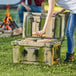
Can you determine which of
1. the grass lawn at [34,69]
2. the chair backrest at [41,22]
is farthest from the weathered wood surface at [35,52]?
the chair backrest at [41,22]

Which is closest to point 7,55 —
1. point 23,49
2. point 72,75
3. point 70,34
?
point 23,49

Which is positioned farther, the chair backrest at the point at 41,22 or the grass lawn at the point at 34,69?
the chair backrest at the point at 41,22

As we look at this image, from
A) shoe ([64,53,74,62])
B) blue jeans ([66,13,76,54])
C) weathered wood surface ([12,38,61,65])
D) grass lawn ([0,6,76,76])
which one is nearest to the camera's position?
grass lawn ([0,6,76,76])

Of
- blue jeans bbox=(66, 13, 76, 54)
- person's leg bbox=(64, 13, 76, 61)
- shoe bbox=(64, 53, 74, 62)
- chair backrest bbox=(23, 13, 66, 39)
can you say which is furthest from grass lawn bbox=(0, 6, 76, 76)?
chair backrest bbox=(23, 13, 66, 39)

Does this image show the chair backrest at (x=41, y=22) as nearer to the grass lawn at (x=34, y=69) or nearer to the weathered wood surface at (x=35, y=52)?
the weathered wood surface at (x=35, y=52)

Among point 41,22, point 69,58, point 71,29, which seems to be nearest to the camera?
point 71,29

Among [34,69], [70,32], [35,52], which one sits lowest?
[34,69]

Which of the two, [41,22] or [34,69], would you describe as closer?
[34,69]

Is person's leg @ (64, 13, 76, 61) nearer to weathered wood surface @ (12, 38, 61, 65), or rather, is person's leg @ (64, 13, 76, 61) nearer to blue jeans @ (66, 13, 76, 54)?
blue jeans @ (66, 13, 76, 54)

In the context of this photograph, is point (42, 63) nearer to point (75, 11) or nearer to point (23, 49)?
point (23, 49)

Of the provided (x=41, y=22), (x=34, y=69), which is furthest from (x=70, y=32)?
(x=41, y=22)

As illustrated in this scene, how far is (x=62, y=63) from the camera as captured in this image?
6789 mm

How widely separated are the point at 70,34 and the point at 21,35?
16.5 feet

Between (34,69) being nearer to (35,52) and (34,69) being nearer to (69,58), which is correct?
(35,52)
